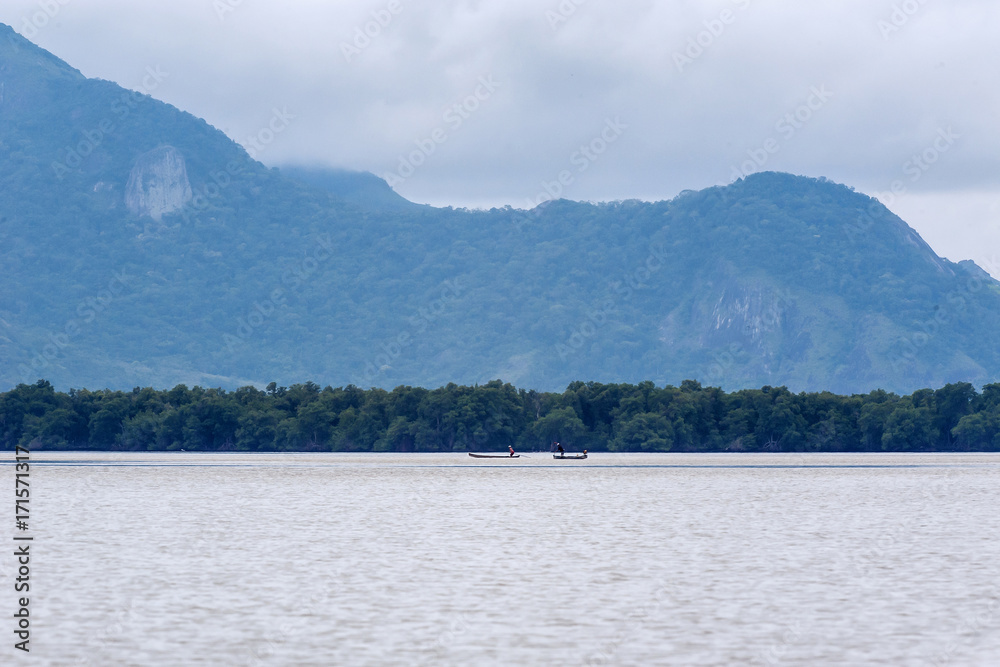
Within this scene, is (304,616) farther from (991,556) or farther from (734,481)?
(734,481)

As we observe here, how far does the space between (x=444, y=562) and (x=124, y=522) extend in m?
22.0

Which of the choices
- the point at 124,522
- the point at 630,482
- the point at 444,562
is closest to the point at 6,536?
the point at 124,522

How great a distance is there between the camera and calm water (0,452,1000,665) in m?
29.1

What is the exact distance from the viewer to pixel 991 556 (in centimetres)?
4553

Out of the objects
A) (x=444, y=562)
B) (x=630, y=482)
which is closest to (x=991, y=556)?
(x=444, y=562)

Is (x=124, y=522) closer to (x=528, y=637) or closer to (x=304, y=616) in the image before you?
(x=304, y=616)

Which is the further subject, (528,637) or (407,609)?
(407,609)

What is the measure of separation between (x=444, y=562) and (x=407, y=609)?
10.1 m

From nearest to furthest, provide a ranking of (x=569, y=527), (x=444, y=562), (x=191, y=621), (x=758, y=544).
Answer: (x=191, y=621), (x=444, y=562), (x=758, y=544), (x=569, y=527)

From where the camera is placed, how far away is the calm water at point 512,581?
1147 inches

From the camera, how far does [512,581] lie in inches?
1556

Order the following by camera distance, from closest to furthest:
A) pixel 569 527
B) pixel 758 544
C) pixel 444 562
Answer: pixel 444 562 → pixel 758 544 → pixel 569 527

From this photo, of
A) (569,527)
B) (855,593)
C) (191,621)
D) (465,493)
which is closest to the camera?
(191,621)

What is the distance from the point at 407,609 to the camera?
3425 cm
